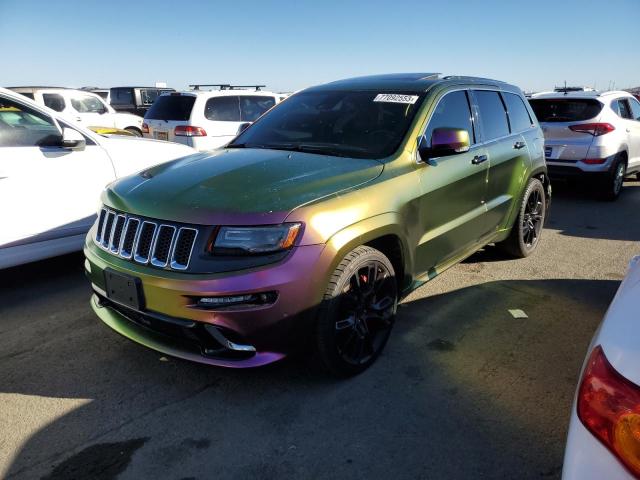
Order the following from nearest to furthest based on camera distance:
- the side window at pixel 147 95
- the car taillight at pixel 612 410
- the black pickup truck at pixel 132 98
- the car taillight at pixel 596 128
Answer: the car taillight at pixel 612 410, the car taillight at pixel 596 128, the black pickup truck at pixel 132 98, the side window at pixel 147 95

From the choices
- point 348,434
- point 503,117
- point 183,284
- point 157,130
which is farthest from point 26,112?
point 157,130

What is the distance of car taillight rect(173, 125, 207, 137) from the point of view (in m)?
9.59

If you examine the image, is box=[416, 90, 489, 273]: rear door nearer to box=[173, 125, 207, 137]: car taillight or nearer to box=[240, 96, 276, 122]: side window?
box=[173, 125, 207, 137]: car taillight

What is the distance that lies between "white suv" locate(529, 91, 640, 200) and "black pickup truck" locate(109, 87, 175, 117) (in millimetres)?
15340

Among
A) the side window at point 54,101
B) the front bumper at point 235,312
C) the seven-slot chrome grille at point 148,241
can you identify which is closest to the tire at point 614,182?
the front bumper at point 235,312

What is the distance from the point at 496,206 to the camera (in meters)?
4.40

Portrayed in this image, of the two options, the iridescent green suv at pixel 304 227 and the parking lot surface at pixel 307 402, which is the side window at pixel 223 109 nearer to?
the iridescent green suv at pixel 304 227

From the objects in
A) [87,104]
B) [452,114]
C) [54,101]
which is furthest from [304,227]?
[87,104]

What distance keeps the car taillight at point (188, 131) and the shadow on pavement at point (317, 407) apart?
20.6 ft

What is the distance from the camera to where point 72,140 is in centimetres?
452

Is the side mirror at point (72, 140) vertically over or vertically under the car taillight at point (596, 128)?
over

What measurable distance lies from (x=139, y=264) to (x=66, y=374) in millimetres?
967

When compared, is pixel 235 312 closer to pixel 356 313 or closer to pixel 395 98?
pixel 356 313

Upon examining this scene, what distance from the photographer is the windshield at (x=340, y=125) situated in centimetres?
349
